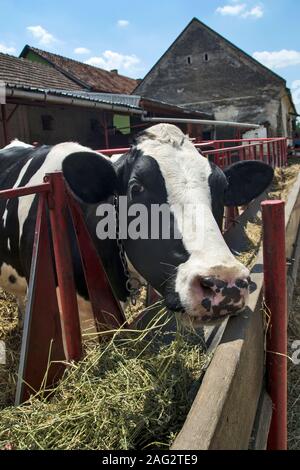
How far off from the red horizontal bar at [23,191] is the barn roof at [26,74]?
11.2 m

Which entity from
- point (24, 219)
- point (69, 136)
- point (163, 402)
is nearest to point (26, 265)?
point (24, 219)

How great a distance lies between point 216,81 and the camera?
2812cm

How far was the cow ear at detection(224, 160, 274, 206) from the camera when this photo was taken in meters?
3.05

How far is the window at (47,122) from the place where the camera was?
1130 centimetres

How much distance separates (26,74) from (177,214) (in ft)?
46.1

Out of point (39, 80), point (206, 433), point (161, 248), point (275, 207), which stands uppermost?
point (39, 80)

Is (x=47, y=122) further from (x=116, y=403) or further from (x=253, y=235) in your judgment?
(x=116, y=403)

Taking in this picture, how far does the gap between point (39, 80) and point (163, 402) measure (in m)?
15.3

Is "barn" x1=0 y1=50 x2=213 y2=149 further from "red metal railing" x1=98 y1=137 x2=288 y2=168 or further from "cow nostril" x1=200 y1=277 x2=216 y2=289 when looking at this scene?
"cow nostril" x1=200 y1=277 x2=216 y2=289

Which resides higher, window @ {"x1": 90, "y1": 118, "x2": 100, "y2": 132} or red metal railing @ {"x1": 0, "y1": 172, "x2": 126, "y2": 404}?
window @ {"x1": 90, "y1": 118, "x2": 100, "y2": 132}

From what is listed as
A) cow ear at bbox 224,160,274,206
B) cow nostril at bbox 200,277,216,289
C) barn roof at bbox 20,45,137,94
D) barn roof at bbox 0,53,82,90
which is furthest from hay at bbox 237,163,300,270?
barn roof at bbox 20,45,137,94

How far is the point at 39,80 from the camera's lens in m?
15.2

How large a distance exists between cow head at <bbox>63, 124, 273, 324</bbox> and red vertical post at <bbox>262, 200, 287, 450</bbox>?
0.29 meters
